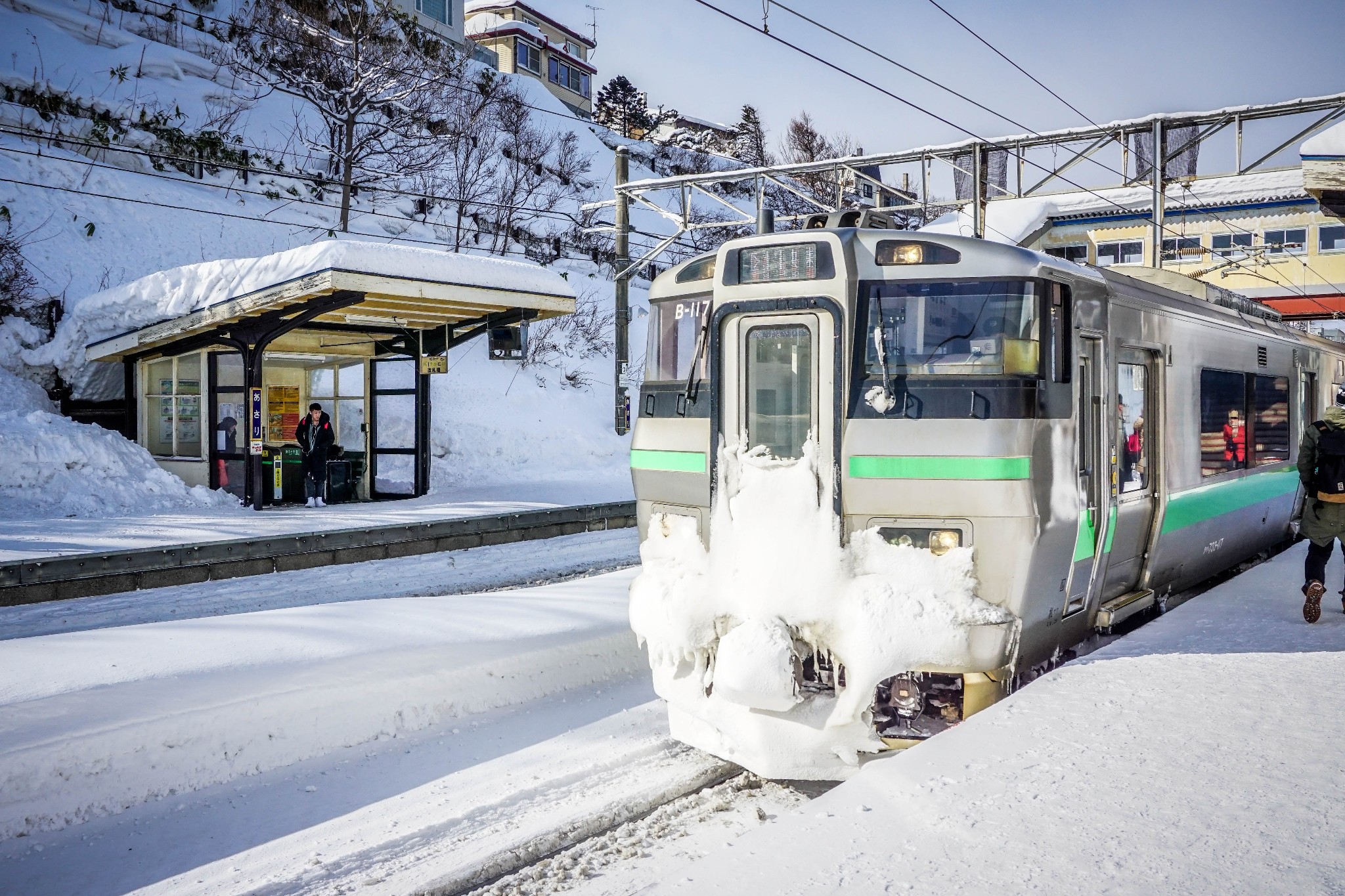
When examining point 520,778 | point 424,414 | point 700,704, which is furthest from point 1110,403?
point 424,414

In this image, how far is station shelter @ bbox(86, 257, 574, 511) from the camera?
15125 millimetres

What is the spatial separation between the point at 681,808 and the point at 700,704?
587 mm

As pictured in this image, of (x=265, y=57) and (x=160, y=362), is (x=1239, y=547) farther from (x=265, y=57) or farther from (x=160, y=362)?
(x=265, y=57)

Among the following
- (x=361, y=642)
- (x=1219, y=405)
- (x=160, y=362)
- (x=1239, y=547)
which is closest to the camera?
(x=361, y=642)

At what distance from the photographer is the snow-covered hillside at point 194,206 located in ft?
78.9

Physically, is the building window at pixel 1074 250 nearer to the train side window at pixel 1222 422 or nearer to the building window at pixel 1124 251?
the building window at pixel 1124 251

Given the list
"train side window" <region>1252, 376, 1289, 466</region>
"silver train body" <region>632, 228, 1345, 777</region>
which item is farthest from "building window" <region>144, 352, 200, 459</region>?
"train side window" <region>1252, 376, 1289, 466</region>

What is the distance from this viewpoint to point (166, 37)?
126 ft

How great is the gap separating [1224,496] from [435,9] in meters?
53.8

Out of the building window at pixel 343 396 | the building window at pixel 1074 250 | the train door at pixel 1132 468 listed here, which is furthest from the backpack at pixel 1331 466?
the building window at pixel 1074 250

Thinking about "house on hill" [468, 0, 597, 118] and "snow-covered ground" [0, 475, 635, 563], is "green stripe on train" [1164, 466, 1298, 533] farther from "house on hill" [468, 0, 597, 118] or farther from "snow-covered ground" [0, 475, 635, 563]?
"house on hill" [468, 0, 597, 118]

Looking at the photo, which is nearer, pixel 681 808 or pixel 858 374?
pixel 681 808

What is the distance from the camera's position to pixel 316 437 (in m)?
16.9

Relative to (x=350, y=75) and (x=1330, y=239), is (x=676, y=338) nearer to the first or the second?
(x=350, y=75)
